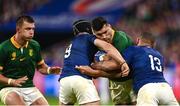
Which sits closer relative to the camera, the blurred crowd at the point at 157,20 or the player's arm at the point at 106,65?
the player's arm at the point at 106,65

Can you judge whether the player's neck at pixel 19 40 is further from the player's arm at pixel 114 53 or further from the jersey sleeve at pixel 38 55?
the player's arm at pixel 114 53

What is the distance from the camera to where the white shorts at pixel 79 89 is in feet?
35.5

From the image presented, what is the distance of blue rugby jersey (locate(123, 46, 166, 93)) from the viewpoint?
35.5ft

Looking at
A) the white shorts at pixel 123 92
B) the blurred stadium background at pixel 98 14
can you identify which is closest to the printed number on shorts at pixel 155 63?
the white shorts at pixel 123 92

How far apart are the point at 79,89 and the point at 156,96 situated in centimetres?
123

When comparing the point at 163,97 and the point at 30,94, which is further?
the point at 30,94

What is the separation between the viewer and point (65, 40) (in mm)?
28141

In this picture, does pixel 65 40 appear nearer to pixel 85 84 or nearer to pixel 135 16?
pixel 135 16

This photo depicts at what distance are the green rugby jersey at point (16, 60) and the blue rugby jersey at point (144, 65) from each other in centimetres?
200

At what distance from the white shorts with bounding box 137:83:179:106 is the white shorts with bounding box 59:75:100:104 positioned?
2.52 ft

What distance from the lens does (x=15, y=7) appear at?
27688 millimetres

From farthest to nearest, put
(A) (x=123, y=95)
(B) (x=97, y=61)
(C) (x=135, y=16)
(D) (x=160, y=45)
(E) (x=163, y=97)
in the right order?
(C) (x=135, y=16), (D) (x=160, y=45), (A) (x=123, y=95), (B) (x=97, y=61), (E) (x=163, y=97)

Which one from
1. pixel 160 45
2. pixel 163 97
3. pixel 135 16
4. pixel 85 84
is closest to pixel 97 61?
pixel 85 84

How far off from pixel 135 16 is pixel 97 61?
633 inches
